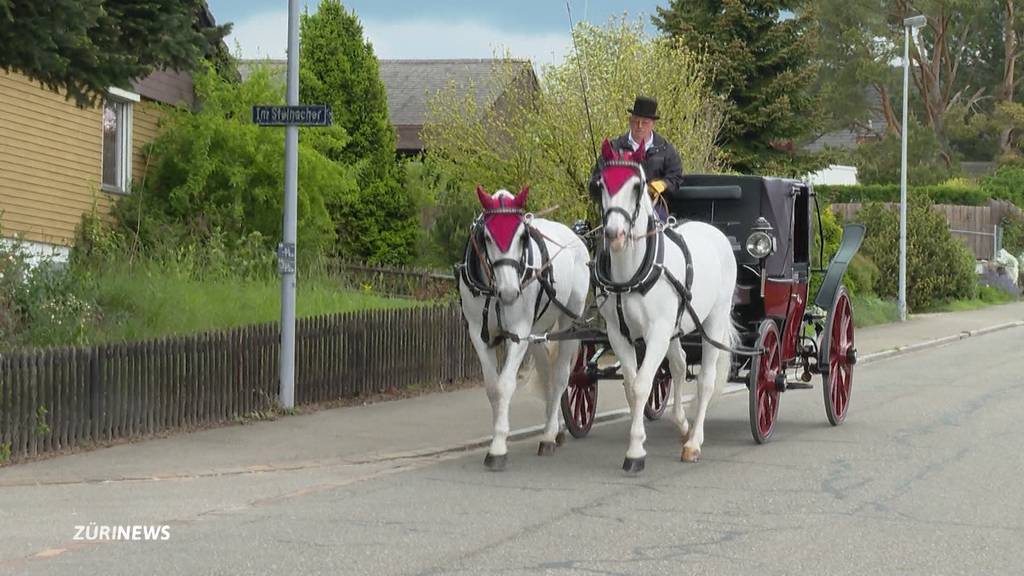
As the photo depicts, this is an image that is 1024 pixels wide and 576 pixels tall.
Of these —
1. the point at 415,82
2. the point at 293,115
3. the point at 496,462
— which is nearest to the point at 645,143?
the point at 496,462

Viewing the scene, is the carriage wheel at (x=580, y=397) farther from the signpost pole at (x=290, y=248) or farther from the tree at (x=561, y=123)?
the tree at (x=561, y=123)

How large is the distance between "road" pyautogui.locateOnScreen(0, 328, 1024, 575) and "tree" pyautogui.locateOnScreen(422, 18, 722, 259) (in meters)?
11.4

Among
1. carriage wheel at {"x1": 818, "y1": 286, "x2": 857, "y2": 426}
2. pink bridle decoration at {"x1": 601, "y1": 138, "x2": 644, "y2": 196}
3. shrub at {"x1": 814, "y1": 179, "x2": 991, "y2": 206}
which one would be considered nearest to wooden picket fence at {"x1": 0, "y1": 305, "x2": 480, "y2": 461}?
pink bridle decoration at {"x1": 601, "y1": 138, "x2": 644, "y2": 196}

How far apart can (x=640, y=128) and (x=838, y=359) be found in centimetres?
→ 368

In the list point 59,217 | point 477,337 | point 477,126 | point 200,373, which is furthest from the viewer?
point 477,126

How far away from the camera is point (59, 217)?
2222 cm

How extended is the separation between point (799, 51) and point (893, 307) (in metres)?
7.42

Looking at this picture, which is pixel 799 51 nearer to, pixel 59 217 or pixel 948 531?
pixel 59 217

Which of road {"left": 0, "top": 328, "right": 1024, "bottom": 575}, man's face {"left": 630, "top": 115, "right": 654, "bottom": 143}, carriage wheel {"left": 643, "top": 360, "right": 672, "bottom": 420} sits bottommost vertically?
road {"left": 0, "top": 328, "right": 1024, "bottom": 575}

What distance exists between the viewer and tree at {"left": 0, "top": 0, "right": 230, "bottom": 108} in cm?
1212

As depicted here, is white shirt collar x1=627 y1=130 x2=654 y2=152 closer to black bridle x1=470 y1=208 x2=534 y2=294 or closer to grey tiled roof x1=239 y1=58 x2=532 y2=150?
black bridle x1=470 y1=208 x2=534 y2=294

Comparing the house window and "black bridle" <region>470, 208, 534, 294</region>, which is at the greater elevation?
the house window

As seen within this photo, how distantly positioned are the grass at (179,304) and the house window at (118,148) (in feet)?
13.2

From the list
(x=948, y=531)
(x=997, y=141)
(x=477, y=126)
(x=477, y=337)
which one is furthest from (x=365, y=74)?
(x=997, y=141)
